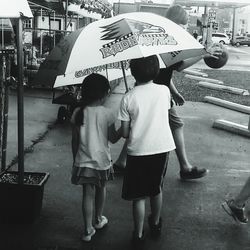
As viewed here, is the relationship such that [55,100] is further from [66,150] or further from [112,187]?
[112,187]

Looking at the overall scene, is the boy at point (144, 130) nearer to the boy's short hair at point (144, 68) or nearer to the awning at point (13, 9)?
the boy's short hair at point (144, 68)

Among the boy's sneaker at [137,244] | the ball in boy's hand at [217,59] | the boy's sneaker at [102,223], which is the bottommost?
the boy's sneaker at [102,223]

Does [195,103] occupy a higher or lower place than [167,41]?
lower

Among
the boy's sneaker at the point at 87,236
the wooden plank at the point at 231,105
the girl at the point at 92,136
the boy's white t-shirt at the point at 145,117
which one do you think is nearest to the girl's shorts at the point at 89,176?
the girl at the point at 92,136

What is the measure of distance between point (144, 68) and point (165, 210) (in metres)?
1.65

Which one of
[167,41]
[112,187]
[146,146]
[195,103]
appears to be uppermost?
[167,41]

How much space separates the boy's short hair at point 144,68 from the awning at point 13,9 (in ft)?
2.85

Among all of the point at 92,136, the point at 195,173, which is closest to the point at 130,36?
the point at 92,136

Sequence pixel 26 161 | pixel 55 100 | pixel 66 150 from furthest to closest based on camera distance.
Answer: pixel 55 100 < pixel 66 150 < pixel 26 161

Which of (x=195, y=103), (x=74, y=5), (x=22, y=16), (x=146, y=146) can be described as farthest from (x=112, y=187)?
(x=74, y=5)

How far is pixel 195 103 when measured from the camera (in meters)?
11.2

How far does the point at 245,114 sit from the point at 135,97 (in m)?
7.09

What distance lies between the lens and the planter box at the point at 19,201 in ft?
12.5

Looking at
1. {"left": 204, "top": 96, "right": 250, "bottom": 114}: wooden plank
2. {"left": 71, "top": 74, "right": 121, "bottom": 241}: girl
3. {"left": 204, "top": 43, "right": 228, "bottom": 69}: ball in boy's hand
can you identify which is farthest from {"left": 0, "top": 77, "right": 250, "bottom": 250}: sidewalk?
{"left": 204, "top": 96, "right": 250, "bottom": 114}: wooden plank
